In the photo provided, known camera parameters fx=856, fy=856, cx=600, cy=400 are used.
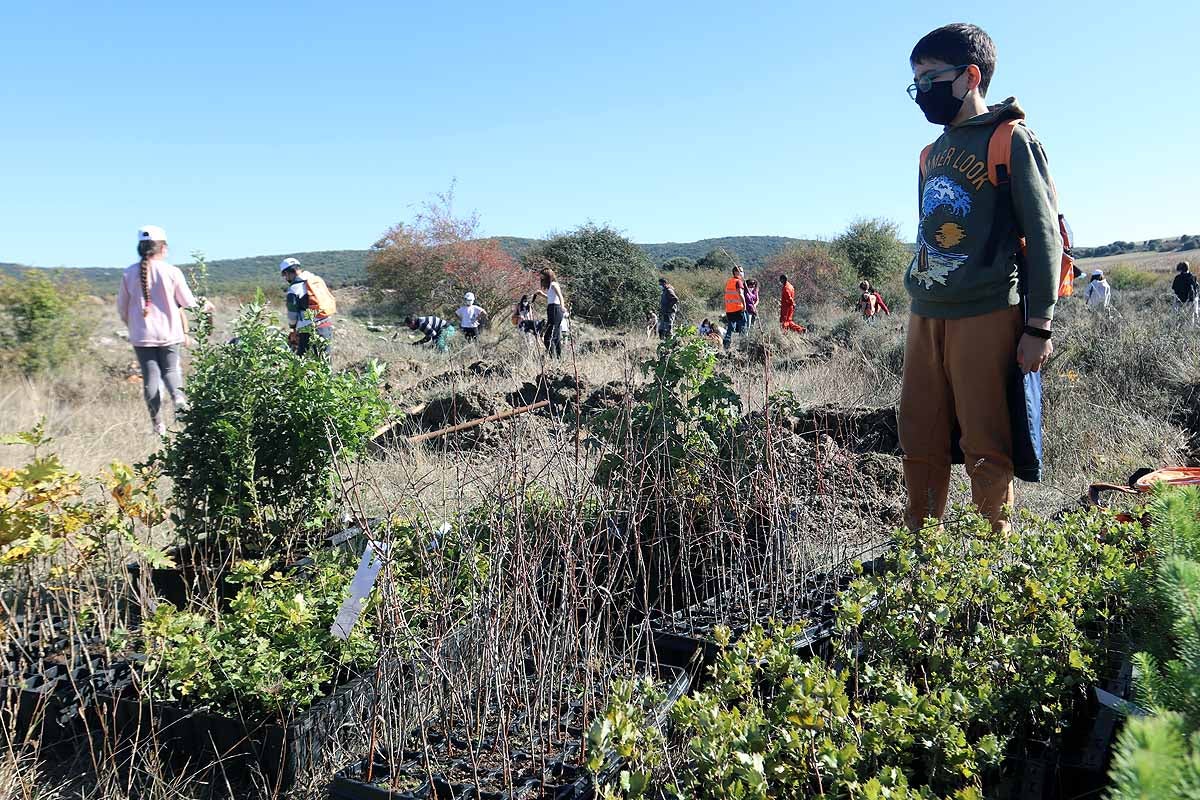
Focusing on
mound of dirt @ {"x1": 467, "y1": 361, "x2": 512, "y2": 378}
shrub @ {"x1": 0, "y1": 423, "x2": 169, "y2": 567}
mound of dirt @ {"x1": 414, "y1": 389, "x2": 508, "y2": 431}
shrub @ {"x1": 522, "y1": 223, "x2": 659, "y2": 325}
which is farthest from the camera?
shrub @ {"x1": 522, "y1": 223, "x2": 659, "y2": 325}

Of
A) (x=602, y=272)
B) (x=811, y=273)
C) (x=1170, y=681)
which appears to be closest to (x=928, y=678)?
(x=1170, y=681)

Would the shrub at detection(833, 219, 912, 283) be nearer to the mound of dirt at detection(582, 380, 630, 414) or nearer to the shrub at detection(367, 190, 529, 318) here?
the shrub at detection(367, 190, 529, 318)

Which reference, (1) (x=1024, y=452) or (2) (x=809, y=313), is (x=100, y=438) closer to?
(1) (x=1024, y=452)

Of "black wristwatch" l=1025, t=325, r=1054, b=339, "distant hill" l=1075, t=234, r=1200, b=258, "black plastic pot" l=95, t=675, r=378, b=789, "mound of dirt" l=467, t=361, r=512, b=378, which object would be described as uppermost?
"distant hill" l=1075, t=234, r=1200, b=258

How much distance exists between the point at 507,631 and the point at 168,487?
3380mm

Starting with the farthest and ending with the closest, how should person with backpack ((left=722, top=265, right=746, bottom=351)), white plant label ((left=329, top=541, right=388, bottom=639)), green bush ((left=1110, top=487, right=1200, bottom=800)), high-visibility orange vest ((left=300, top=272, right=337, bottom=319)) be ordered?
person with backpack ((left=722, top=265, right=746, bottom=351)) < high-visibility orange vest ((left=300, top=272, right=337, bottom=319)) < white plant label ((left=329, top=541, right=388, bottom=639)) < green bush ((left=1110, top=487, right=1200, bottom=800))

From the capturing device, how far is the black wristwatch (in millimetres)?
2742

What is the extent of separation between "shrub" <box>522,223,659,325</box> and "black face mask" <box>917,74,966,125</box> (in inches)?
737

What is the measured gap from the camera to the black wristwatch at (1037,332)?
2742mm

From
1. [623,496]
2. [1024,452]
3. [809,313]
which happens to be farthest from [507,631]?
[809,313]

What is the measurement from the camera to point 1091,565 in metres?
2.26

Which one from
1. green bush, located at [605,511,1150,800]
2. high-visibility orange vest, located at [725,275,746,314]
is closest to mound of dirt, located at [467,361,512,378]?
high-visibility orange vest, located at [725,275,746,314]

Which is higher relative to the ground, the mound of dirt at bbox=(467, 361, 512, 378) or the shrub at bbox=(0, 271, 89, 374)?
the shrub at bbox=(0, 271, 89, 374)

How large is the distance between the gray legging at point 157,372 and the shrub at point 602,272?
1610cm
